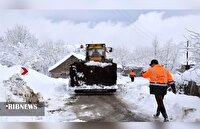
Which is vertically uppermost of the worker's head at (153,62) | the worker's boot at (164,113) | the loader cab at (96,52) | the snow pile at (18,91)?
the loader cab at (96,52)

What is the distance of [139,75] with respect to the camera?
175 inches

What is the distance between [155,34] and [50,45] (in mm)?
1295

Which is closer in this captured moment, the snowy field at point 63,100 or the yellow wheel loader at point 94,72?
the snowy field at point 63,100

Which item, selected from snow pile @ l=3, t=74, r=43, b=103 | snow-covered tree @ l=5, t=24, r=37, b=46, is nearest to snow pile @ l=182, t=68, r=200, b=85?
snow pile @ l=3, t=74, r=43, b=103

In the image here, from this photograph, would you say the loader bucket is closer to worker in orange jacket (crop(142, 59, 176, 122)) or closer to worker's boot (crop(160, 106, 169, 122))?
worker in orange jacket (crop(142, 59, 176, 122))

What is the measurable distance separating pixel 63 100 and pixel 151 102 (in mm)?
1120

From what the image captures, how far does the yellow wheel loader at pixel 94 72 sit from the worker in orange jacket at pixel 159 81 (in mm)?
561

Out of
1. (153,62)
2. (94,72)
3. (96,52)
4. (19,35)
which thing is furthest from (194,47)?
(19,35)

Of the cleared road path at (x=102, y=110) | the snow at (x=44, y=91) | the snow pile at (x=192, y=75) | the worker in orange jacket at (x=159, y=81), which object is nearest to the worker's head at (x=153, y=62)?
the worker in orange jacket at (x=159, y=81)

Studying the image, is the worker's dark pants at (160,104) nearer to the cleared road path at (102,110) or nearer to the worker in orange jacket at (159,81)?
the worker in orange jacket at (159,81)

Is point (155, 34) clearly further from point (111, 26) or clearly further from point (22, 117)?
point (22, 117)

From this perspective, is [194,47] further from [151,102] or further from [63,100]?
[63,100]

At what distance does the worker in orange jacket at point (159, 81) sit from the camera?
4.43m

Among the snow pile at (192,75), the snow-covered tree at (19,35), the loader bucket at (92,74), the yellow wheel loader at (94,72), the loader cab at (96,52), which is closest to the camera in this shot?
the snow-covered tree at (19,35)
